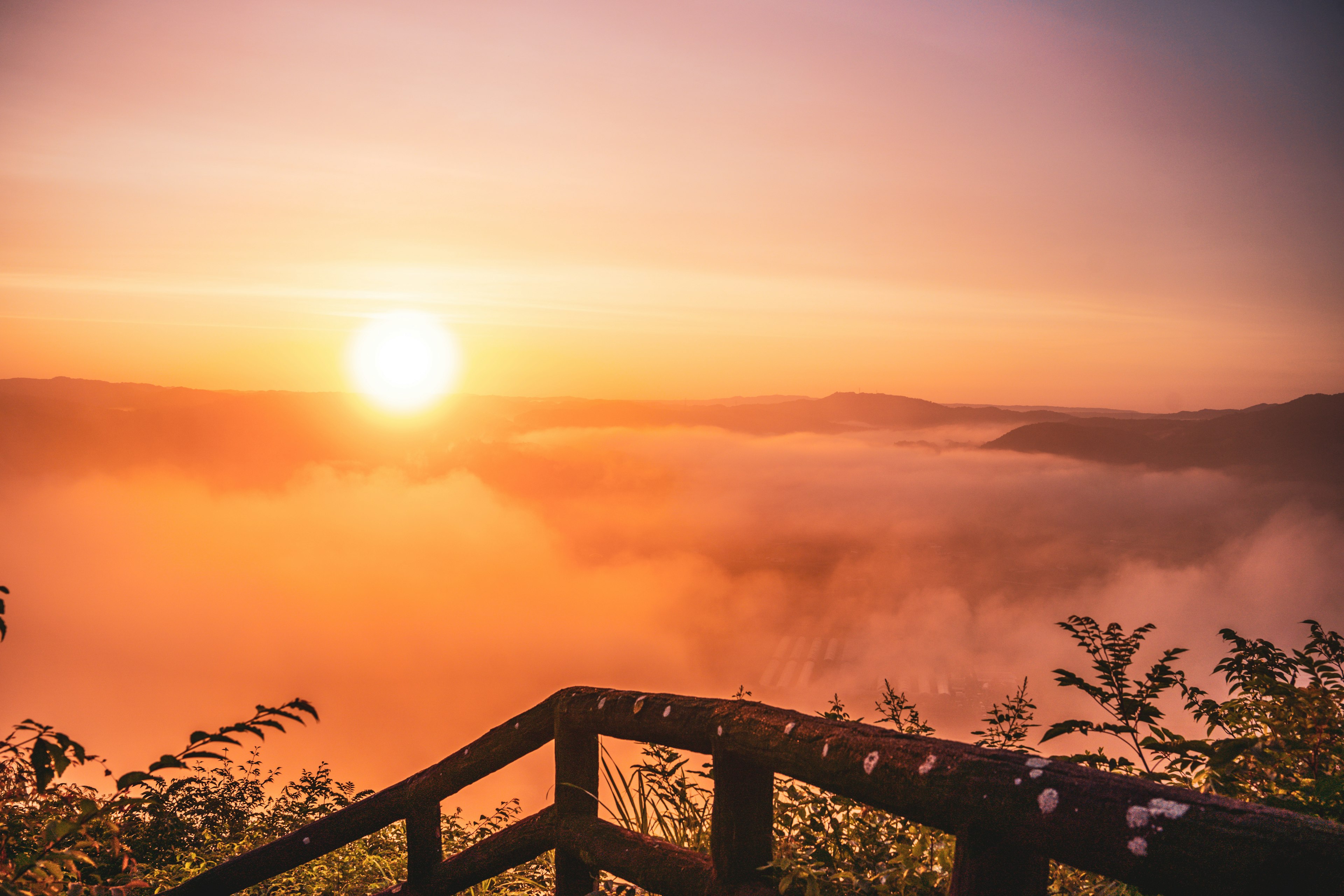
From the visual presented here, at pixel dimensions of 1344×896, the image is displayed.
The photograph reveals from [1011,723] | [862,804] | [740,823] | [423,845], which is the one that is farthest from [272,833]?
[862,804]

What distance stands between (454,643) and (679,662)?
51736 millimetres

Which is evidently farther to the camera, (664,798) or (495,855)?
(664,798)

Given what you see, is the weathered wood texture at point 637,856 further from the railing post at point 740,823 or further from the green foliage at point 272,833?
the green foliage at point 272,833

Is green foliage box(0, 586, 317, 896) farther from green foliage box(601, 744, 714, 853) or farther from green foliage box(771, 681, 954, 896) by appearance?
green foliage box(601, 744, 714, 853)

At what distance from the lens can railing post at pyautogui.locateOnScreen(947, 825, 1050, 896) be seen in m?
1.23

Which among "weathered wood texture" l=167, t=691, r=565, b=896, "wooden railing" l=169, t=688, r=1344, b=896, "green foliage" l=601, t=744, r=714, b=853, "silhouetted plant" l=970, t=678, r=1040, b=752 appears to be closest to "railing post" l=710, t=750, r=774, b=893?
"wooden railing" l=169, t=688, r=1344, b=896

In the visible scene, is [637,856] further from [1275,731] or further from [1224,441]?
[1224,441]

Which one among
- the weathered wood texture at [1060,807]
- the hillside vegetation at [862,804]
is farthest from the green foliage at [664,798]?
the weathered wood texture at [1060,807]

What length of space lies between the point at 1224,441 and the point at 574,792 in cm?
16124

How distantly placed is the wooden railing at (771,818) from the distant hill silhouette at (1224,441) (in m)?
91.0

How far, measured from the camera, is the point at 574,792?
6.99ft

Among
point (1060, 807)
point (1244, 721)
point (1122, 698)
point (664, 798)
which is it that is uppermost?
point (1060, 807)

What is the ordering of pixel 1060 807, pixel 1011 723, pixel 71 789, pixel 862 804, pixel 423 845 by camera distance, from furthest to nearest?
1. pixel 1011 723
2. pixel 423 845
3. pixel 71 789
4. pixel 862 804
5. pixel 1060 807

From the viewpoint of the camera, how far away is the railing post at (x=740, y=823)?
164cm
